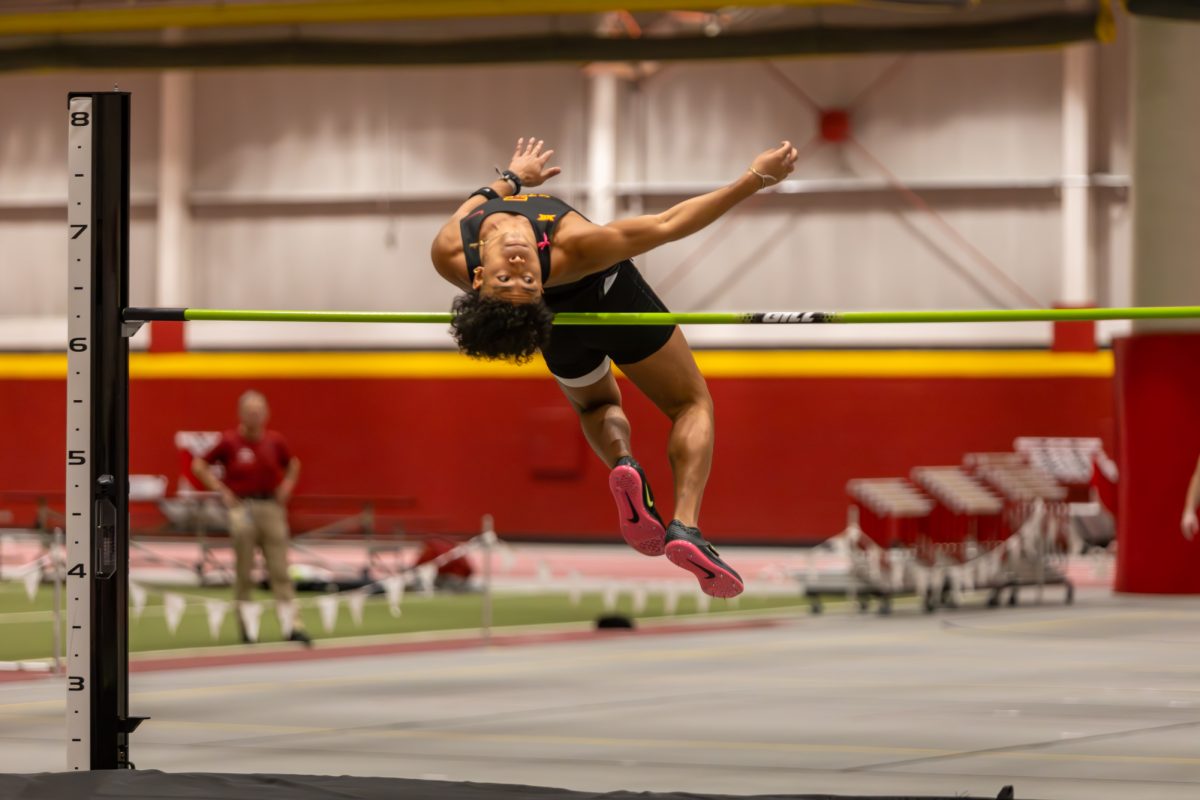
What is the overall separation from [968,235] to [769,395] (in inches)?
138

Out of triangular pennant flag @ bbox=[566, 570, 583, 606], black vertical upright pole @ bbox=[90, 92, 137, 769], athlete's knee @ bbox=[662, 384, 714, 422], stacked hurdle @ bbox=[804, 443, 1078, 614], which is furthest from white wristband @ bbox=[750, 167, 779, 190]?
stacked hurdle @ bbox=[804, 443, 1078, 614]

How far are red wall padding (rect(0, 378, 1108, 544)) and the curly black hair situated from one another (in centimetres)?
1989

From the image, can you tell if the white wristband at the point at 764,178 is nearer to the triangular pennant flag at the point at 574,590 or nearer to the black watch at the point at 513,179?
the black watch at the point at 513,179

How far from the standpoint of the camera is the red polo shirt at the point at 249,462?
1370cm

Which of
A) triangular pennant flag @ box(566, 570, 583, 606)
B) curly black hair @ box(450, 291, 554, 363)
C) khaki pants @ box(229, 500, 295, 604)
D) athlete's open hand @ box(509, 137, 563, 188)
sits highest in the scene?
athlete's open hand @ box(509, 137, 563, 188)

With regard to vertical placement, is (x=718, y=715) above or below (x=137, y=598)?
below

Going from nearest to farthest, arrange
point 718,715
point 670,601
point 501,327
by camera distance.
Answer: point 501,327 → point 718,715 → point 670,601

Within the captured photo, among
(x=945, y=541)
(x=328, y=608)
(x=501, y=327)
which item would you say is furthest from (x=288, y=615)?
(x=501, y=327)

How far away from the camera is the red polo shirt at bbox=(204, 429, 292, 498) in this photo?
13695 mm

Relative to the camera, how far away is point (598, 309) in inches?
278

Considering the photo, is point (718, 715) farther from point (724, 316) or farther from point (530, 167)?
point (724, 316)

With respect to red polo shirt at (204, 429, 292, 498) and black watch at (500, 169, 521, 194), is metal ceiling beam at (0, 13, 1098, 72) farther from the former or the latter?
black watch at (500, 169, 521, 194)

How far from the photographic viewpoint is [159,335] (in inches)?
1110

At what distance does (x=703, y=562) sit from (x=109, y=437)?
2.09 meters
